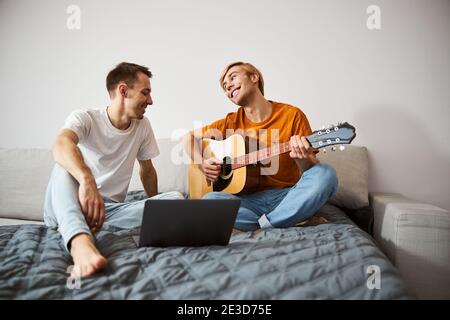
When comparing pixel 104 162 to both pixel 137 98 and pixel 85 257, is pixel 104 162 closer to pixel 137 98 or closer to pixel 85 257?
pixel 137 98

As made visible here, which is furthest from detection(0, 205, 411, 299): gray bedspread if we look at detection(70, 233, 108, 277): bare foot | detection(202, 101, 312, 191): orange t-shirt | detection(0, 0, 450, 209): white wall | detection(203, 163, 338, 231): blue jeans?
detection(0, 0, 450, 209): white wall

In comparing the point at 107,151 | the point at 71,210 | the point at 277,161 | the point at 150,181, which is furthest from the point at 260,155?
the point at 71,210

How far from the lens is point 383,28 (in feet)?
5.82

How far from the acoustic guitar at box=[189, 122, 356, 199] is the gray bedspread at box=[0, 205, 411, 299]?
0.38 m

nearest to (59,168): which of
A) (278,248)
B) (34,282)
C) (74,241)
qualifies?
(74,241)

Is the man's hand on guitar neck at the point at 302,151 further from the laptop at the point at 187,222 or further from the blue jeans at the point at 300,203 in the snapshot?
the laptop at the point at 187,222

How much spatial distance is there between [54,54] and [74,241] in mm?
1707

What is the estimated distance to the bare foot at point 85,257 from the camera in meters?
0.70

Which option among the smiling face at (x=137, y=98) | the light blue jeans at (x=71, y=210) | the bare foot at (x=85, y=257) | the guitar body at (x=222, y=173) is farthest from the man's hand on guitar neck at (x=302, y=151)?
the bare foot at (x=85, y=257)

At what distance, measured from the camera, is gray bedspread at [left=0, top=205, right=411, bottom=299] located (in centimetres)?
64

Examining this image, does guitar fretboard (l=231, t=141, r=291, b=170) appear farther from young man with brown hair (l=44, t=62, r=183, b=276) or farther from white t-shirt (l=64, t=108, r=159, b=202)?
white t-shirt (l=64, t=108, r=159, b=202)

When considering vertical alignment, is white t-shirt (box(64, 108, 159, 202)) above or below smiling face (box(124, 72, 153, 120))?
below

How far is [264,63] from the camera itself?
1.86 metres

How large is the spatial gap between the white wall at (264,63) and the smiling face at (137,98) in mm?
603
